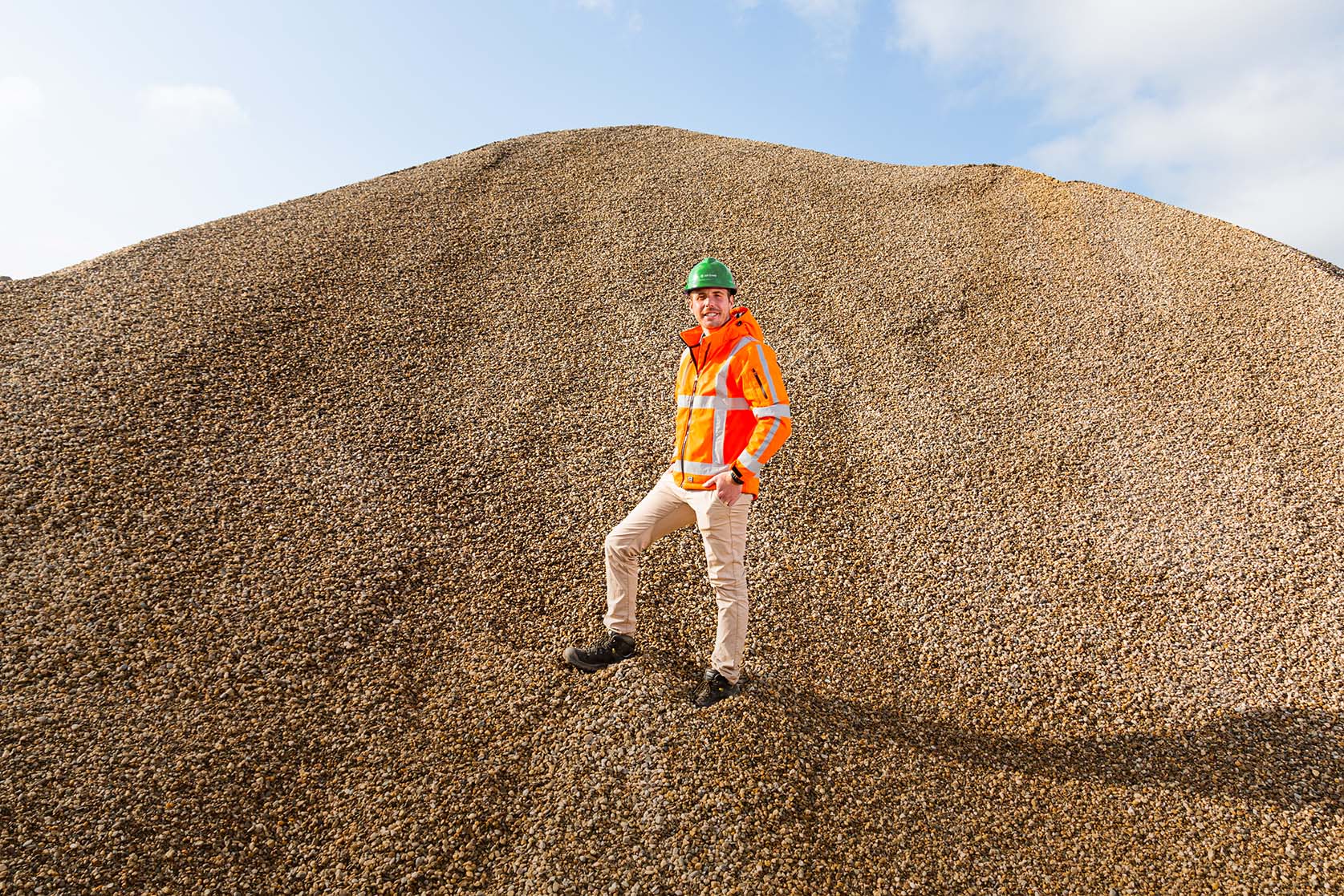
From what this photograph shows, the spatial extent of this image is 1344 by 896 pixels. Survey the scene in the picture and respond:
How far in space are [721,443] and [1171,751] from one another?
315 cm

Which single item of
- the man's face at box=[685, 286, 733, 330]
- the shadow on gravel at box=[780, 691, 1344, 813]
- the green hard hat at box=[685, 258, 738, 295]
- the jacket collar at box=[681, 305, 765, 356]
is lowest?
the shadow on gravel at box=[780, 691, 1344, 813]

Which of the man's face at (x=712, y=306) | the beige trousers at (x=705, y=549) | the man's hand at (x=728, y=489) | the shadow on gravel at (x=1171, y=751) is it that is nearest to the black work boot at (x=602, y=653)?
the beige trousers at (x=705, y=549)

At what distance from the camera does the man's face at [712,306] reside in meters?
3.71

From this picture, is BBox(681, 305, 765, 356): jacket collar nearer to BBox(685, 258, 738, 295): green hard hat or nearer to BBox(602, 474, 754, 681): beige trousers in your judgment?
BBox(685, 258, 738, 295): green hard hat

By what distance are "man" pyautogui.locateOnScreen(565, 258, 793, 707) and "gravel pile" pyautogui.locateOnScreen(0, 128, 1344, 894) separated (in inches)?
31.6

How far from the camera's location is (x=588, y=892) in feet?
10.5

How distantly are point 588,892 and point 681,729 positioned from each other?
93 centimetres

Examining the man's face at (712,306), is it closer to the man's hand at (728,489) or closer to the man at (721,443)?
the man at (721,443)

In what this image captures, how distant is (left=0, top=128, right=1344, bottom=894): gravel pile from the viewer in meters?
3.51

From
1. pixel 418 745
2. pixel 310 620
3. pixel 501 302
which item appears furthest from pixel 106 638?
pixel 501 302

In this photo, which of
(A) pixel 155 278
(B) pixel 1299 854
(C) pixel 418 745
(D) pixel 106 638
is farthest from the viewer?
(A) pixel 155 278

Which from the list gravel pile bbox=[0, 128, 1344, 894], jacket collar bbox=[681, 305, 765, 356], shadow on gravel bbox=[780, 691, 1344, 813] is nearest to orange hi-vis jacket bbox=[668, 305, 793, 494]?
jacket collar bbox=[681, 305, 765, 356]

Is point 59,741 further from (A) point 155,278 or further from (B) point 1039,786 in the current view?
(A) point 155,278

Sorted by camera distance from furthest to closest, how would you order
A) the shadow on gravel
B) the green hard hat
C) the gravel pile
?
the shadow on gravel
the green hard hat
the gravel pile
